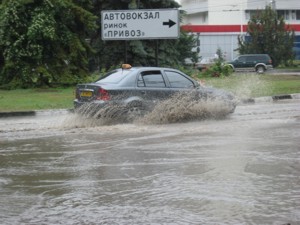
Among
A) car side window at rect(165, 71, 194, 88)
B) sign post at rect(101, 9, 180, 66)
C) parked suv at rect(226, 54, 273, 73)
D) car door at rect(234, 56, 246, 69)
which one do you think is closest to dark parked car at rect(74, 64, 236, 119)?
car side window at rect(165, 71, 194, 88)

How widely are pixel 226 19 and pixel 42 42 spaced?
5617 cm

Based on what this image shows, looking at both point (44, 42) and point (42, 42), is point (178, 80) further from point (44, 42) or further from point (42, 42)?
point (44, 42)

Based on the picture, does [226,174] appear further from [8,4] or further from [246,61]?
[246,61]

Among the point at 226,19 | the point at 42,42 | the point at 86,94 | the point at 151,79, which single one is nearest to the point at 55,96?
the point at 42,42

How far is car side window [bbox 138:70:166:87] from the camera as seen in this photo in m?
14.1

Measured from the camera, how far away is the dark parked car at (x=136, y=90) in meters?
13.5

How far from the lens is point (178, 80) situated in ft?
48.6

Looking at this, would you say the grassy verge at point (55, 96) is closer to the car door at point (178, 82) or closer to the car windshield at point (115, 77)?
the car windshield at point (115, 77)

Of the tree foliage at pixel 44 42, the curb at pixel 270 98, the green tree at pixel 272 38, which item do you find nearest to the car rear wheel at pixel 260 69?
the green tree at pixel 272 38

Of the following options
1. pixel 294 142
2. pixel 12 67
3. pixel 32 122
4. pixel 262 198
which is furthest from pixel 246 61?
pixel 262 198

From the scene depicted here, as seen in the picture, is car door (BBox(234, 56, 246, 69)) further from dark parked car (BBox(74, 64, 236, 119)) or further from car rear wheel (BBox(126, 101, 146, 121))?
car rear wheel (BBox(126, 101, 146, 121))

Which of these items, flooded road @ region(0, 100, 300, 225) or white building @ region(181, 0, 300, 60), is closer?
flooded road @ region(0, 100, 300, 225)

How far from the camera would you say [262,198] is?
658cm

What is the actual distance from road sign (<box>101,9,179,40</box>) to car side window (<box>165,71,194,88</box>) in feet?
17.6
